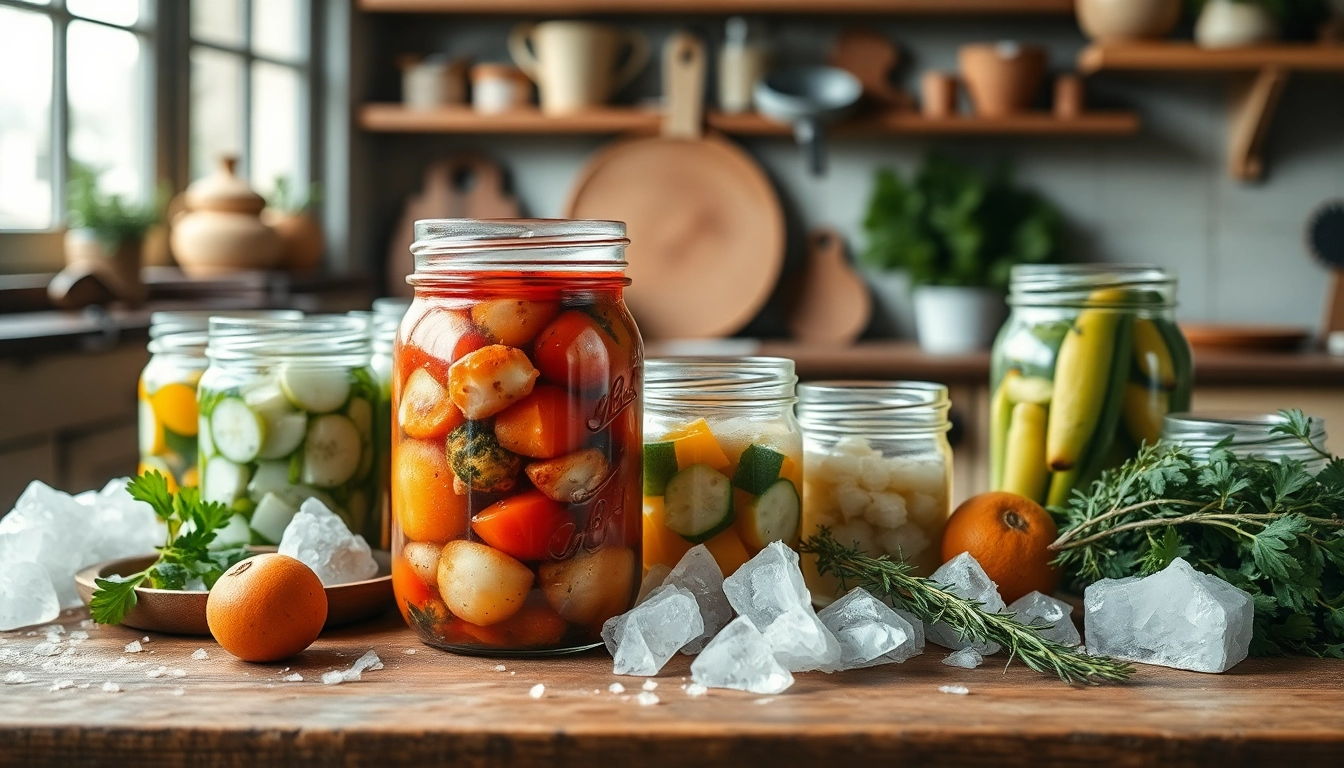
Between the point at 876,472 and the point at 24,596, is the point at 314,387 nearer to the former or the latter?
the point at 24,596

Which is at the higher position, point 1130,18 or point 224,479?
point 1130,18

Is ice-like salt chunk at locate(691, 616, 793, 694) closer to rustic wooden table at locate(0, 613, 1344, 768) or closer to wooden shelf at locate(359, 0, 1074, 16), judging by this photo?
rustic wooden table at locate(0, 613, 1344, 768)

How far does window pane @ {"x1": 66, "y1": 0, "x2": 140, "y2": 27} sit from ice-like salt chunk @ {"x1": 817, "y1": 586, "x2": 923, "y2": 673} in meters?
1.93

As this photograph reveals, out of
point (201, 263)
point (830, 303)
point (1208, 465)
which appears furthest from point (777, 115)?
point (1208, 465)

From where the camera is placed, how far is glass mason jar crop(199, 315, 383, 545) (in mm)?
874

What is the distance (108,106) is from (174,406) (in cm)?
159

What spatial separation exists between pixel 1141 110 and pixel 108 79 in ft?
7.66

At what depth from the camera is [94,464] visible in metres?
1.78

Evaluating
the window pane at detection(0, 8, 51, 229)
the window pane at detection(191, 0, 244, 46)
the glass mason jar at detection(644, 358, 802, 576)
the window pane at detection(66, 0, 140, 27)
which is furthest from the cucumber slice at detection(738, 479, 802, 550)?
the window pane at detection(191, 0, 244, 46)

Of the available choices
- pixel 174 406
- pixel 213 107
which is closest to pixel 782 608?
pixel 174 406

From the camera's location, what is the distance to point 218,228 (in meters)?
2.43

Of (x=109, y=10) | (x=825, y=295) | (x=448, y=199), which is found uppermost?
(x=109, y=10)

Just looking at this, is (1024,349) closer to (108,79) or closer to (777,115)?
(108,79)

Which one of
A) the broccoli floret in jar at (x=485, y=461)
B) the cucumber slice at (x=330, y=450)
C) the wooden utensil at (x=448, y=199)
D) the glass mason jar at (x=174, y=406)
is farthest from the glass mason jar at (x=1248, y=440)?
the wooden utensil at (x=448, y=199)
